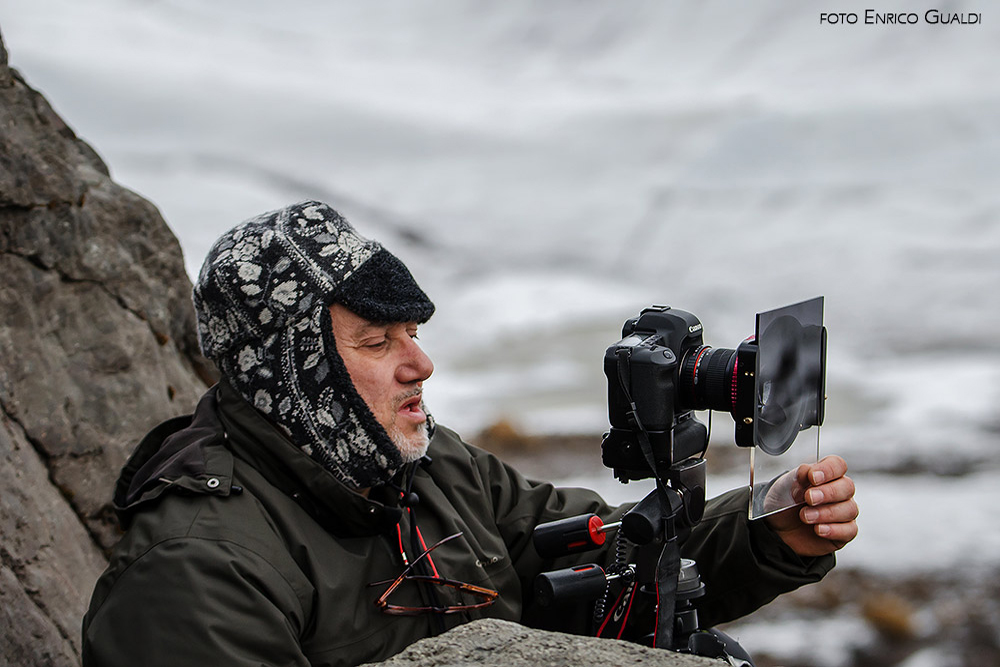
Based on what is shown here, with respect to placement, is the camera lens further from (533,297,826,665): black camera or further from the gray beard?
the gray beard

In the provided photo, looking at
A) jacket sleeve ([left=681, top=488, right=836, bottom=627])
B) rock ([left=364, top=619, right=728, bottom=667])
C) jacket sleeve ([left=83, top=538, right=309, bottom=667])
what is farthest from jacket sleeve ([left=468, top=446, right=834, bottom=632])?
jacket sleeve ([left=83, top=538, right=309, bottom=667])

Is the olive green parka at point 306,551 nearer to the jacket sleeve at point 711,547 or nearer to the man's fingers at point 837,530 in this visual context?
the jacket sleeve at point 711,547

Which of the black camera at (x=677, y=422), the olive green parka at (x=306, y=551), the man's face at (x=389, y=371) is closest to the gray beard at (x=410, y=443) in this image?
the man's face at (x=389, y=371)

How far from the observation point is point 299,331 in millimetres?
2061

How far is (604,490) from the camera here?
715 cm

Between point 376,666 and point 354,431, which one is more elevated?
point 354,431

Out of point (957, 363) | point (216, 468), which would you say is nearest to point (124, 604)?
point (216, 468)

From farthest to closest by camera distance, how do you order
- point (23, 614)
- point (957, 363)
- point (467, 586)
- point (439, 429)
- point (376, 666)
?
point (957, 363)
point (439, 429)
point (23, 614)
point (467, 586)
point (376, 666)

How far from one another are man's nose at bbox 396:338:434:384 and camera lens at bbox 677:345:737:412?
1.87 ft

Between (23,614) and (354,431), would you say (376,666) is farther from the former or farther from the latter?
(23,614)

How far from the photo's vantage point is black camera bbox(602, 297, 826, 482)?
1.86m

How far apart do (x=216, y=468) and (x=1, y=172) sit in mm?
1264

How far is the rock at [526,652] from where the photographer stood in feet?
5.25

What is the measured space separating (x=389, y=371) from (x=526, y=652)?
29.6 inches
